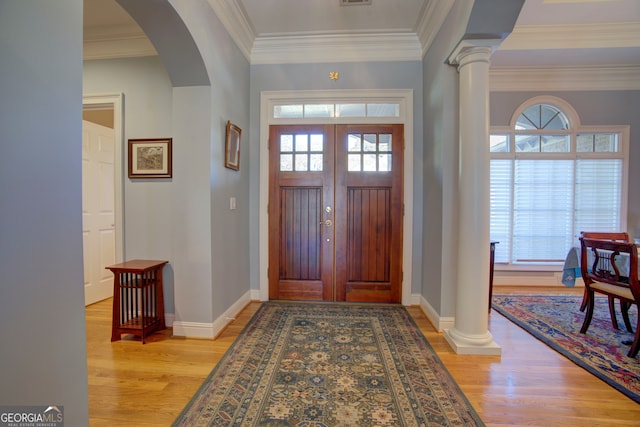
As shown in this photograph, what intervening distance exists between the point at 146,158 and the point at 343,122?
7.05 feet

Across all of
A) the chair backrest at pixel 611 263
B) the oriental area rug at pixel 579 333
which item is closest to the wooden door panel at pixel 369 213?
the oriental area rug at pixel 579 333

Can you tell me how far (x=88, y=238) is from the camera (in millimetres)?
3252

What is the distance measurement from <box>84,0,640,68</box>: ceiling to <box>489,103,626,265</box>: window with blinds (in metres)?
0.85

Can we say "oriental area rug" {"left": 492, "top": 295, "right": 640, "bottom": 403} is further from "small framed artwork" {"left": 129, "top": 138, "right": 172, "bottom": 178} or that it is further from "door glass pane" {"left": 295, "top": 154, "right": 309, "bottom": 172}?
"small framed artwork" {"left": 129, "top": 138, "right": 172, "bottom": 178}

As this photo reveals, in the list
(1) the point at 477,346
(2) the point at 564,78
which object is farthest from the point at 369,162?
(2) the point at 564,78

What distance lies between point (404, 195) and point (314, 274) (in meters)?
→ 1.44

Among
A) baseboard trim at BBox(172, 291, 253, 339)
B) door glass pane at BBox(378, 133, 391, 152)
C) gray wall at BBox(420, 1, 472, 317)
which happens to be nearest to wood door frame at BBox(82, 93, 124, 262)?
baseboard trim at BBox(172, 291, 253, 339)

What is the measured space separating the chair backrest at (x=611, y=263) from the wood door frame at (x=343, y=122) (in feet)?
5.10

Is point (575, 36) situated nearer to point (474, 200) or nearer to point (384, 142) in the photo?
point (384, 142)

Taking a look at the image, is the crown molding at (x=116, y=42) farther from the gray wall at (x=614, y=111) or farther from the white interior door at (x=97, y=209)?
the gray wall at (x=614, y=111)

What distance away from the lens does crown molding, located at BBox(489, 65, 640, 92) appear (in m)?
3.83

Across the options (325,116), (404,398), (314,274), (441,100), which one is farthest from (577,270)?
(325,116)

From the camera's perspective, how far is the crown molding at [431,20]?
249 centimetres

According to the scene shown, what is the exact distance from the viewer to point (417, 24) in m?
2.96
